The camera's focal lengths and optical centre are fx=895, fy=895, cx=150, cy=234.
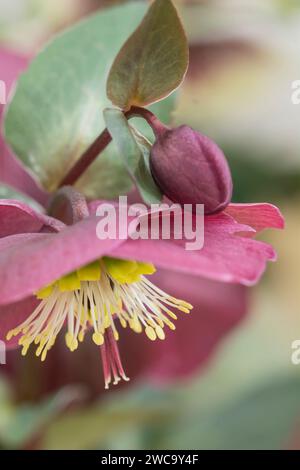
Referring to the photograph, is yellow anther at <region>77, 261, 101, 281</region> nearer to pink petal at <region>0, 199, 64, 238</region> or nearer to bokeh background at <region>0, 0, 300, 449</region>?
pink petal at <region>0, 199, 64, 238</region>

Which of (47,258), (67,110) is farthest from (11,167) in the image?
(47,258)

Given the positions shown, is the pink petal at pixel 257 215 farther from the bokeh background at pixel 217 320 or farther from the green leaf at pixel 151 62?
the bokeh background at pixel 217 320

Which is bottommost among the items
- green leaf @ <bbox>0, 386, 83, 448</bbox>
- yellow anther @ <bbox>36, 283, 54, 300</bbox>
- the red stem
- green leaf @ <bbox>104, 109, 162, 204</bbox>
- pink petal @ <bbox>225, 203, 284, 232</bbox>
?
green leaf @ <bbox>0, 386, 83, 448</bbox>

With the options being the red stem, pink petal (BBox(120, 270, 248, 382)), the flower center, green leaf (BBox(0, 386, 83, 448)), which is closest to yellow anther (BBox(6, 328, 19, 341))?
the flower center

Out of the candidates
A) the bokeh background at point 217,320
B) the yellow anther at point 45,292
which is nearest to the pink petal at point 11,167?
the bokeh background at point 217,320

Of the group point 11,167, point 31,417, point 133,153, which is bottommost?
point 31,417

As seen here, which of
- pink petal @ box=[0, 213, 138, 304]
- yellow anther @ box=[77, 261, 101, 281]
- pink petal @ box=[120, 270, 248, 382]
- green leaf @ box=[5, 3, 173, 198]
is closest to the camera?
pink petal @ box=[0, 213, 138, 304]

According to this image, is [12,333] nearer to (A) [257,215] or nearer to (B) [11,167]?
(A) [257,215]

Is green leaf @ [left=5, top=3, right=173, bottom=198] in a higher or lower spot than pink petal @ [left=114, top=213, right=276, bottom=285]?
higher
